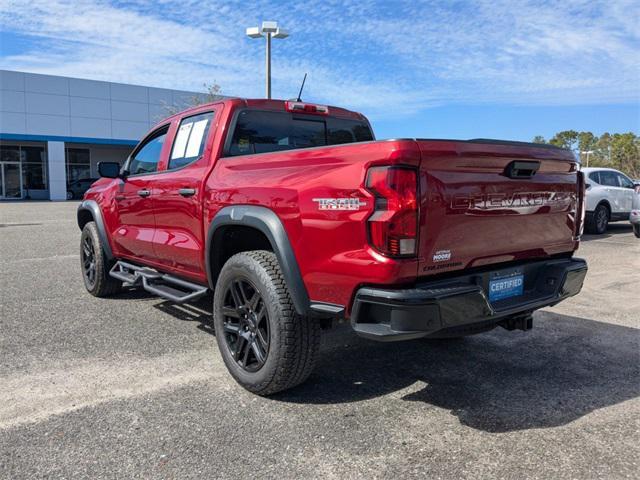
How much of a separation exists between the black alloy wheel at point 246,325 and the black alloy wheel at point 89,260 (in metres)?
3.07

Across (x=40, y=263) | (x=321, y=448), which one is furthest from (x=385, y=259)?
(x=40, y=263)

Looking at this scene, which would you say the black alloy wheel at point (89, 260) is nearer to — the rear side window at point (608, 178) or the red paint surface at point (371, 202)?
the red paint surface at point (371, 202)

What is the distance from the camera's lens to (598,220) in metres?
13.1

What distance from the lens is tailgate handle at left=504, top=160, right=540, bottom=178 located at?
316 cm

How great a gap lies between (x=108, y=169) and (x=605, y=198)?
1209 centimetres

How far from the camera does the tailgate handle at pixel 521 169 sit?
316 centimetres

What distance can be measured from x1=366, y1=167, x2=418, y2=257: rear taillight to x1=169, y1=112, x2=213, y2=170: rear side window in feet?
6.82

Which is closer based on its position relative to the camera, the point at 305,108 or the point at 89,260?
the point at 305,108

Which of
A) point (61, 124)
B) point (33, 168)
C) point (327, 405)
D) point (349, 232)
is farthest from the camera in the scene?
point (33, 168)

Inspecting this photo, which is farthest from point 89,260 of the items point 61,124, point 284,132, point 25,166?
point 25,166

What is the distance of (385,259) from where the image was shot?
8.79 ft

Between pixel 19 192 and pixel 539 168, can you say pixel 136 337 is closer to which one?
pixel 539 168

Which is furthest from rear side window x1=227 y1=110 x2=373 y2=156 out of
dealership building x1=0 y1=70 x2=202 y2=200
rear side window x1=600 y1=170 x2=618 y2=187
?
dealership building x1=0 y1=70 x2=202 y2=200

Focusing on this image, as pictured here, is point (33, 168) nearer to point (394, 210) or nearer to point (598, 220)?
point (598, 220)
